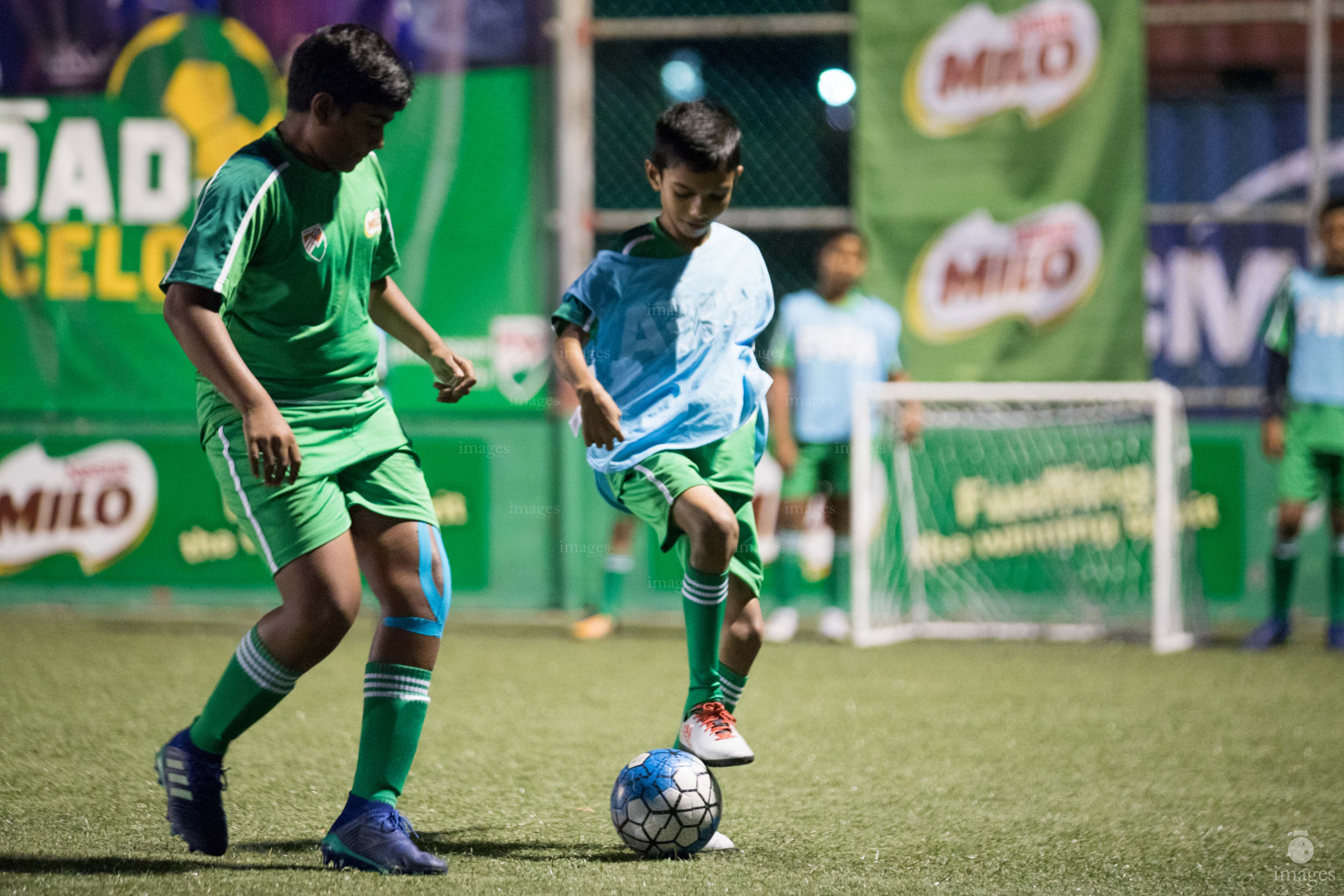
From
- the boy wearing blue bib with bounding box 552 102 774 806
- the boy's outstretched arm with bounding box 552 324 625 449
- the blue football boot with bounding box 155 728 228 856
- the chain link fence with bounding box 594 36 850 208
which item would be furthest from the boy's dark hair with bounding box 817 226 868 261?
the blue football boot with bounding box 155 728 228 856

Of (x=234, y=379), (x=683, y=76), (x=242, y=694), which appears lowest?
(x=242, y=694)

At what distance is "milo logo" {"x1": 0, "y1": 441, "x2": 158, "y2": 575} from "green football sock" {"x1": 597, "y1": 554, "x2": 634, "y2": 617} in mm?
2519

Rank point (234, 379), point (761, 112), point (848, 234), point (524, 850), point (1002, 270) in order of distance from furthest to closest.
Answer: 1. point (761, 112)
2. point (1002, 270)
3. point (848, 234)
4. point (524, 850)
5. point (234, 379)

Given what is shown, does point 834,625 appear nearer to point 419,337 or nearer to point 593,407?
point 593,407

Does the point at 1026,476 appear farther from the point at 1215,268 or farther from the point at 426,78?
the point at 426,78

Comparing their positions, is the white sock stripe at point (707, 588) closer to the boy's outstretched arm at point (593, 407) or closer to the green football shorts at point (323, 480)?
the boy's outstretched arm at point (593, 407)

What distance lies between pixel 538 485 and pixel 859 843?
4.85 m

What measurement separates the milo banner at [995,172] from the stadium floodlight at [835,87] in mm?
1470

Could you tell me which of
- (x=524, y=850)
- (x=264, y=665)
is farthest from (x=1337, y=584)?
(x=264, y=665)

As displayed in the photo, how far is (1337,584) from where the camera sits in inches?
282

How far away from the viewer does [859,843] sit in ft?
10.9

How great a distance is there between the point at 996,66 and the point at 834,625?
319 cm

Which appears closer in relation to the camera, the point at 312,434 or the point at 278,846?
the point at 312,434

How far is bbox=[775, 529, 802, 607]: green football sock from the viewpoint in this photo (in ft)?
24.7
